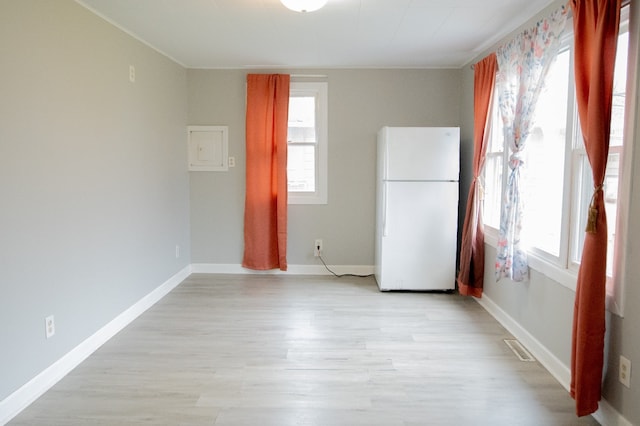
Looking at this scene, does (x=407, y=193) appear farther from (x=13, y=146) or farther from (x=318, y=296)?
(x=13, y=146)

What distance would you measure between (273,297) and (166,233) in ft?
4.18

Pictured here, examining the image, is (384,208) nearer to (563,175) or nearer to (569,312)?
(563,175)

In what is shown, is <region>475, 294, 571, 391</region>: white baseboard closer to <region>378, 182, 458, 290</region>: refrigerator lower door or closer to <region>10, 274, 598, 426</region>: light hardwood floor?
<region>10, 274, 598, 426</region>: light hardwood floor

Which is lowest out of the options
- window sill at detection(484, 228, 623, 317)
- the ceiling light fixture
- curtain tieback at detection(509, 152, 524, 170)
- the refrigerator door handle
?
window sill at detection(484, 228, 623, 317)

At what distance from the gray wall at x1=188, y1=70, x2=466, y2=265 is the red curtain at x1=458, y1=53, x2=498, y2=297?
0.87 m

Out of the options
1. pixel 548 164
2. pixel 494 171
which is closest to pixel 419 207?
pixel 494 171

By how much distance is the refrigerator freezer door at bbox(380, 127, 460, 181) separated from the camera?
3898 millimetres

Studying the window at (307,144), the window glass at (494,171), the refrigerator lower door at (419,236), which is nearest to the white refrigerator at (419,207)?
the refrigerator lower door at (419,236)

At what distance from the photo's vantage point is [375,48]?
12.2ft

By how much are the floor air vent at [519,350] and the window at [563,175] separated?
60cm

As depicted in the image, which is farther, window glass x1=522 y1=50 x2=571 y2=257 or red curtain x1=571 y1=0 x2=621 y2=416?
window glass x1=522 y1=50 x2=571 y2=257

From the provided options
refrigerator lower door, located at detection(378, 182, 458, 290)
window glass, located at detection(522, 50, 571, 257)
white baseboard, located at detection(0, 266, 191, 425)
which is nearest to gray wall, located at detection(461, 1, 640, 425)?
window glass, located at detection(522, 50, 571, 257)

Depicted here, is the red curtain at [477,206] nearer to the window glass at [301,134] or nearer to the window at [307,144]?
the window at [307,144]

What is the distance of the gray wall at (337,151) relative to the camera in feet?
14.8
